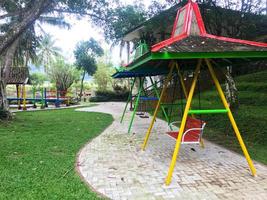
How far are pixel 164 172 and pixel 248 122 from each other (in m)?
4.69

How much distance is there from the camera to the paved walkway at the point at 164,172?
4094 millimetres

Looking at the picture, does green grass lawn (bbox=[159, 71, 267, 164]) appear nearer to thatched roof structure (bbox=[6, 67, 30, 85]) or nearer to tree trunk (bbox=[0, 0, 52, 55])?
tree trunk (bbox=[0, 0, 52, 55])

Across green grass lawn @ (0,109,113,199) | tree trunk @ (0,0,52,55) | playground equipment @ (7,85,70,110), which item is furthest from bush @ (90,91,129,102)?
green grass lawn @ (0,109,113,199)

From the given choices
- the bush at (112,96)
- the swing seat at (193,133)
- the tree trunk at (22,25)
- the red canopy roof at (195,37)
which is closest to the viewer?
the red canopy roof at (195,37)

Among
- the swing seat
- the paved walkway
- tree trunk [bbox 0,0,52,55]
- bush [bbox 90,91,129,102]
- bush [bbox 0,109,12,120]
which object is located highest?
tree trunk [bbox 0,0,52,55]

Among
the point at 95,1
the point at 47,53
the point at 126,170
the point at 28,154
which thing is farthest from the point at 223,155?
the point at 47,53

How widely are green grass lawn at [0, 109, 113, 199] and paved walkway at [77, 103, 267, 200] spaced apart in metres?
0.30

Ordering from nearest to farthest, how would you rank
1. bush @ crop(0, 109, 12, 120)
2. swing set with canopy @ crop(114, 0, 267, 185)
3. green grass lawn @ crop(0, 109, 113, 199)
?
green grass lawn @ crop(0, 109, 113, 199)
swing set with canopy @ crop(114, 0, 267, 185)
bush @ crop(0, 109, 12, 120)

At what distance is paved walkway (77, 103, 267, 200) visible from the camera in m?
4.09

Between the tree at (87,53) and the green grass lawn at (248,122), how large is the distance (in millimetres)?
20057

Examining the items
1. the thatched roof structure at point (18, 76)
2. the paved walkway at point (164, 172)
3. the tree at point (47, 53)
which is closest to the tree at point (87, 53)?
the thatched roof structure at point (18, 76)

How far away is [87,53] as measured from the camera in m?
31.9

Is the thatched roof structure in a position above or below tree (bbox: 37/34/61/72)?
below

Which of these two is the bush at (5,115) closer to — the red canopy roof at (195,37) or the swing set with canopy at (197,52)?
the swing set with canopy at (197,52)
